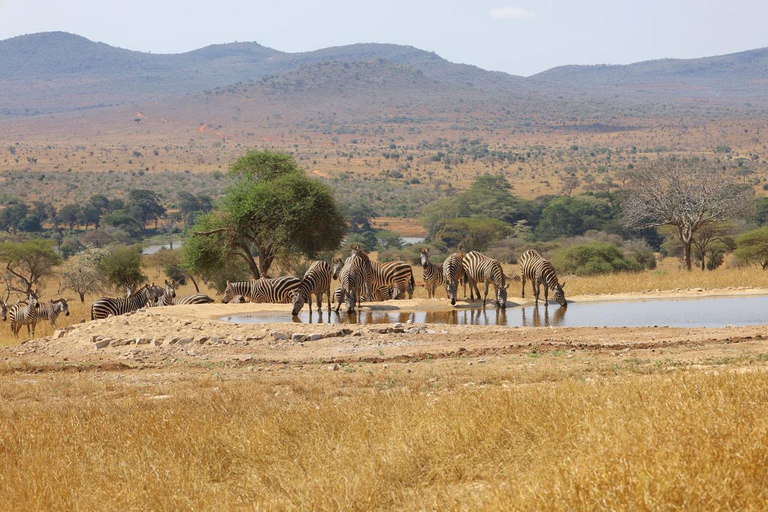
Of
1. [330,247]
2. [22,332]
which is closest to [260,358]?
[22,332]

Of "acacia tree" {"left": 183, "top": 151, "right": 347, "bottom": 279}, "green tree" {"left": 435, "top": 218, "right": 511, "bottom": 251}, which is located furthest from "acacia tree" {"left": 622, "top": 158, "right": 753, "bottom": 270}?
"green tree" {"left": 435, "top": 218, "right": 511, "bottom": 251}

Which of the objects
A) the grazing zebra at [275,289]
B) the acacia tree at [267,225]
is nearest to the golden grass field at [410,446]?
the grazing zebra at [275,289]

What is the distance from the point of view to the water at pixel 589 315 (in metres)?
17.5

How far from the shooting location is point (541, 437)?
20.8ft

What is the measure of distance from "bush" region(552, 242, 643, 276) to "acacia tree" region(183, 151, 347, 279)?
1138 cm

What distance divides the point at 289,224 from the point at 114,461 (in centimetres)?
2529

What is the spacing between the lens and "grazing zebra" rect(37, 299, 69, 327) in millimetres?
26938

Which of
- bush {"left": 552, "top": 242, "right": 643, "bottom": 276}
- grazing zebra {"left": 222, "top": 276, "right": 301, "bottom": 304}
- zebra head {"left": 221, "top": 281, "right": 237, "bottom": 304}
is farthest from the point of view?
bush {"left": 552, "top": 242, "right": 643, "bottom": 276}

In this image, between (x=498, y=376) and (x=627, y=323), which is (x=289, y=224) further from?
(x=498, y=376)

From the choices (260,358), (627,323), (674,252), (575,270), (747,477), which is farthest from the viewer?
(674,252)

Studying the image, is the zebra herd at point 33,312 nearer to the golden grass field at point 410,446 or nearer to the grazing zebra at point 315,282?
the grazing zebra at point 315,282

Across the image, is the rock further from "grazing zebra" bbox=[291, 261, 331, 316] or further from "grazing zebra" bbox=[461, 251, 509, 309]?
"grazing zebra" bbox=[461, 251, 509, 309]

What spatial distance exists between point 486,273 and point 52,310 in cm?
1372

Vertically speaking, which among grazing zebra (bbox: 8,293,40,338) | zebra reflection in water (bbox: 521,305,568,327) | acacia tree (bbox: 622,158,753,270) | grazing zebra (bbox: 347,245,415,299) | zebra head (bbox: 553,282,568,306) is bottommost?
grazing zebra (bbox: 8,293,40,338)
